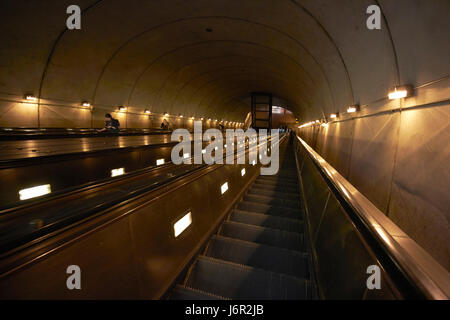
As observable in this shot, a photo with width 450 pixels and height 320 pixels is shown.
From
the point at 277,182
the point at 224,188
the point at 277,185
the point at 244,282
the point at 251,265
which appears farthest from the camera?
the point at 277,182

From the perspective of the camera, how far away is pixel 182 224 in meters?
2.64

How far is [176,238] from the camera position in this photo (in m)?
2.48

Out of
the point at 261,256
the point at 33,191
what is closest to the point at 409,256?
the point at 261,256

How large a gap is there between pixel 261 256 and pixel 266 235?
0.59 m

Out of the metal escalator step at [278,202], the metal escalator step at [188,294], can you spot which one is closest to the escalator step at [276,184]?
the metal escalator step at [278,202]

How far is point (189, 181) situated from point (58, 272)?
71.1 inches

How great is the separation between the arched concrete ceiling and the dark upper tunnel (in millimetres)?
42

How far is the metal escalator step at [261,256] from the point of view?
2.66m

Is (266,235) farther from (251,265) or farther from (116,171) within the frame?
(116,171)

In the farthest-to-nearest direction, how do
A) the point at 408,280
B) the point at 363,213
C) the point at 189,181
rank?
the point at 189,181 < the point at 363,213 < the point at 408,280

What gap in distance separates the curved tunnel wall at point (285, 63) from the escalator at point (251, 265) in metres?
2.20

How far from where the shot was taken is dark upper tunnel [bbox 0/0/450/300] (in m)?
3.40
